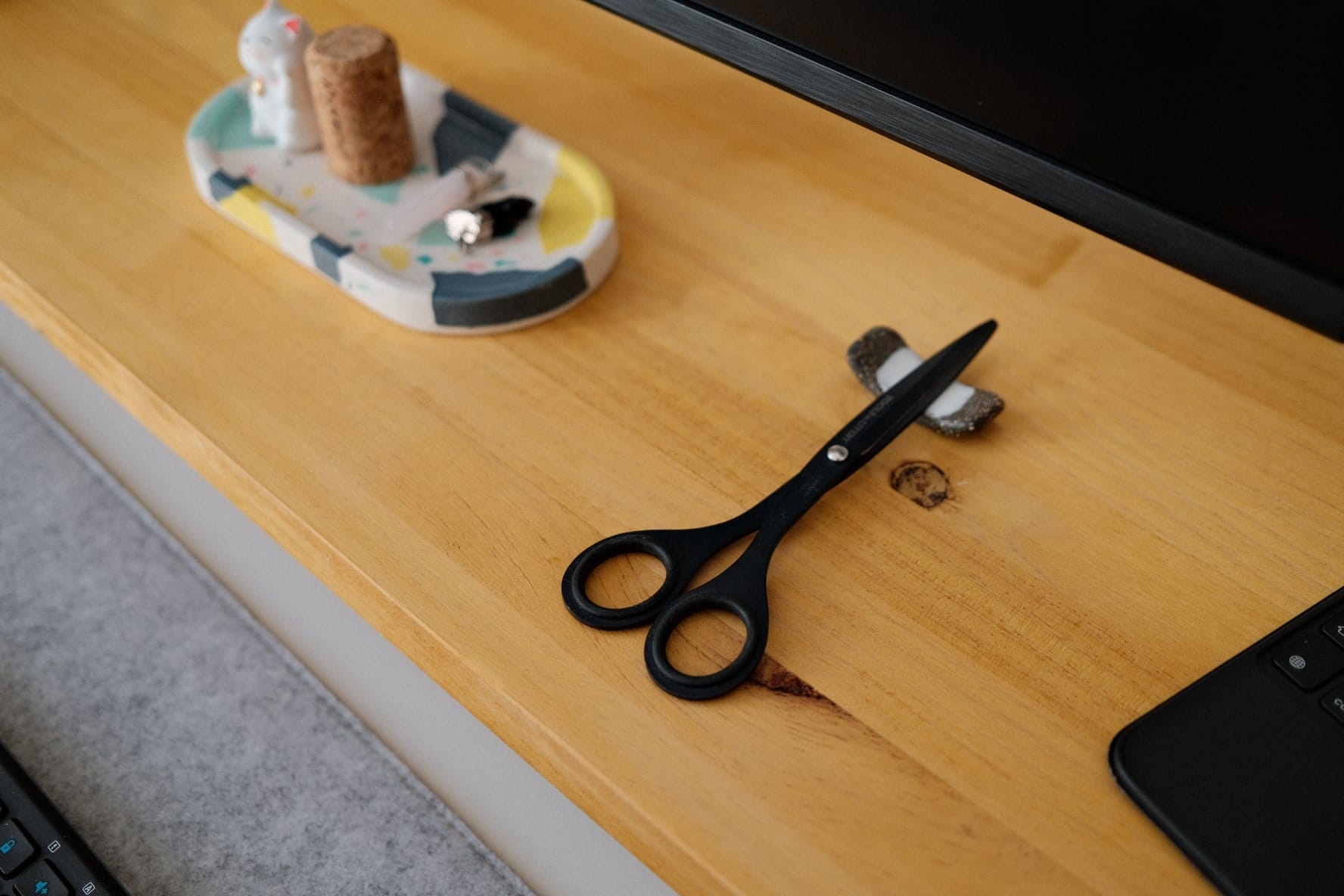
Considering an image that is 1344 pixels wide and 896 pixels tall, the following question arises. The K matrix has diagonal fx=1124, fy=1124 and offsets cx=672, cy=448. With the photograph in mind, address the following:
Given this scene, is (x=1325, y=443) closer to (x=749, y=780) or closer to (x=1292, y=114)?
(x=1292, y=114)

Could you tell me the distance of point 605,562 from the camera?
0.44m

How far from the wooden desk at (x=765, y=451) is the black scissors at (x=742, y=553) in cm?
1

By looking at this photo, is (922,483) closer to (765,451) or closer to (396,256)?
(765,451)

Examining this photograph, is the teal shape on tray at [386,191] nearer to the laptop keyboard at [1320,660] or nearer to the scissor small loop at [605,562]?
the scissor small loop at [605,562]

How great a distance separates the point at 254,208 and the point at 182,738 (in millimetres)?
255

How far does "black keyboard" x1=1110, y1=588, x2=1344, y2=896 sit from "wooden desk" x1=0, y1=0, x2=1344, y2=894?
0.01m

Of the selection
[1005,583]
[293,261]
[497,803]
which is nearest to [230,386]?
[293,261]

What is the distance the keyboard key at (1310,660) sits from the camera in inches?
15.6

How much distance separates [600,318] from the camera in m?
0.54

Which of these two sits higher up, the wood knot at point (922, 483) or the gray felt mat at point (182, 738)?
the wood knot at point (922, 483)

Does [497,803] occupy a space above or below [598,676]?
below

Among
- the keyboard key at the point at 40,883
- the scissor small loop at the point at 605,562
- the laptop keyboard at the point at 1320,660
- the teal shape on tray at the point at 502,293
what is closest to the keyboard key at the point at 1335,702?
the laptop keyboard at the point at 1320,660

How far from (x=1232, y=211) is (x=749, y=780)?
10.1 inches

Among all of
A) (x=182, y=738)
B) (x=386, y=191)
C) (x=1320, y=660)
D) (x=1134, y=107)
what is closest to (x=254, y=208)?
(x=386, y=191)
